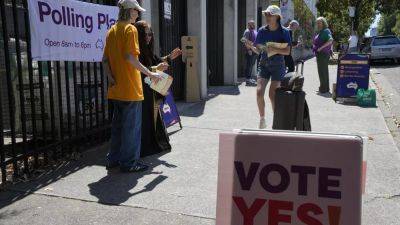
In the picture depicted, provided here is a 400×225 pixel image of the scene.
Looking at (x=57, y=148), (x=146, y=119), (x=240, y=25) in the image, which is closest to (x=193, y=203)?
(x=146, y=119)

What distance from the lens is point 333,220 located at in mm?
2564

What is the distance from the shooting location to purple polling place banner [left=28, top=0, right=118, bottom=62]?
199 inches

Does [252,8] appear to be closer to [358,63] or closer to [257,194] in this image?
[358,63]

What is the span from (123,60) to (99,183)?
128cm

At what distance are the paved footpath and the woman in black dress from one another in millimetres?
178

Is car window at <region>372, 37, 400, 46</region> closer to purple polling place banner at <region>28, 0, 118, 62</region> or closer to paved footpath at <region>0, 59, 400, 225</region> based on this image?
paved footpath at <region>0, 59, 400, 225</region>

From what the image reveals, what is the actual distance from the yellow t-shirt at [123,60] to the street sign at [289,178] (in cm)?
245

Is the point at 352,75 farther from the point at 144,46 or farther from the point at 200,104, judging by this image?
the point at 144,46

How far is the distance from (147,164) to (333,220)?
11.1 feet

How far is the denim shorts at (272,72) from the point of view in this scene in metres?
7.09

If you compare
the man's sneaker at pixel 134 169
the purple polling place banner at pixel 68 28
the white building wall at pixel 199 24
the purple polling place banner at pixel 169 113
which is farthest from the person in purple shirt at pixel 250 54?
the man's sneaker at pixel 134 169

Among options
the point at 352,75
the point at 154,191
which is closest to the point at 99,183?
the point at 154,191

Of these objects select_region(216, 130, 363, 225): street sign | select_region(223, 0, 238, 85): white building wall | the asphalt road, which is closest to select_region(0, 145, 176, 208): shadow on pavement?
select_region(216, 130, 363, 225): street sign

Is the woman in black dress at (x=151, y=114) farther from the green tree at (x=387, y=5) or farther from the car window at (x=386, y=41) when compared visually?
the green tree at (x=387, y=5)
